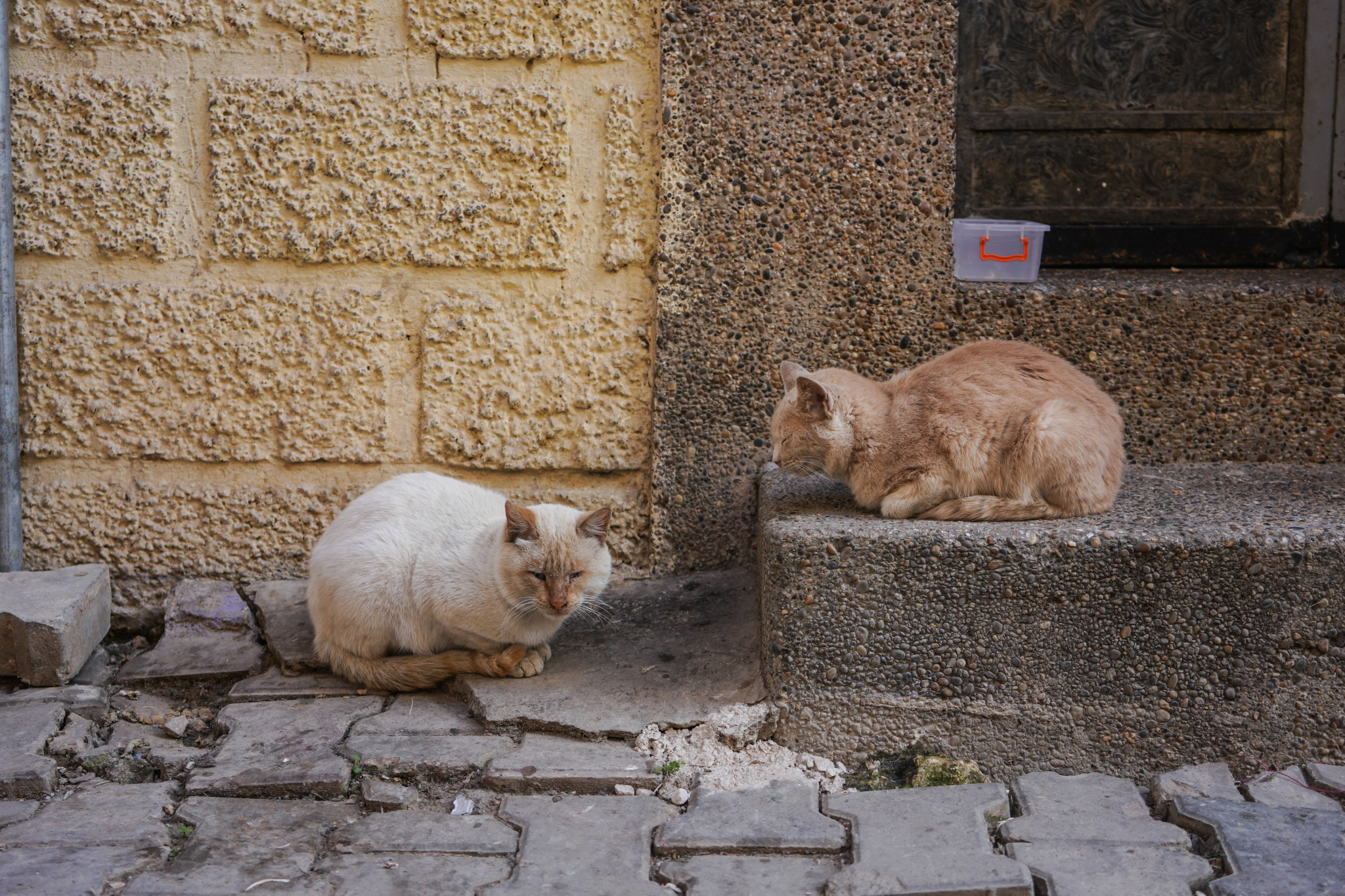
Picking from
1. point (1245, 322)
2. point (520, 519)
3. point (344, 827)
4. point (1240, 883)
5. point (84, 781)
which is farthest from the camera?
point (1245, 322)

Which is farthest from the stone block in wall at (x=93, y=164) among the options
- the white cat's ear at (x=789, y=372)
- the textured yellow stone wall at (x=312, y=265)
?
the white cat's ear at (x=789, y=372)

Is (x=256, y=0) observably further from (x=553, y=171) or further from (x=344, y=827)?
(x=344, y=827)

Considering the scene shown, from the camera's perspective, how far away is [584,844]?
224cm

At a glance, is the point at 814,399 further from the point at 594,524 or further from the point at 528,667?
the point at 528,667

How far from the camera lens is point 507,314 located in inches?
133

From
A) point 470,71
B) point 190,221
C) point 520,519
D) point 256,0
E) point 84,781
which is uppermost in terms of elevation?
point 256,0

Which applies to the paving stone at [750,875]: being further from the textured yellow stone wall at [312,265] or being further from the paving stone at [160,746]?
the textured yellow stone wall at [312,265]

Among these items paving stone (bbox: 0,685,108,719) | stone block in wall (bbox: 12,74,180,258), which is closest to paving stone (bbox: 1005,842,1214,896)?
paving stone (bbox: 0,685,108,719)

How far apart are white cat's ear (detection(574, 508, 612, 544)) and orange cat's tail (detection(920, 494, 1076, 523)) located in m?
0.89

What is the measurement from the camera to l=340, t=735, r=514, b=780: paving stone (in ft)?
8.30

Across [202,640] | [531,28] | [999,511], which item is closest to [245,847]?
[202,640]

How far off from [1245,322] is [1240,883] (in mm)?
1882

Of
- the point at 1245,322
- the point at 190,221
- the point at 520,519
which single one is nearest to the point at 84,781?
the point at 520,519

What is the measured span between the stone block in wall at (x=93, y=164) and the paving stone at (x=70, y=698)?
4.53 feet
